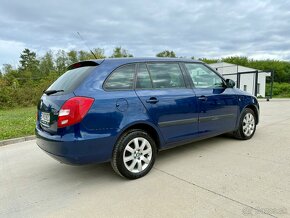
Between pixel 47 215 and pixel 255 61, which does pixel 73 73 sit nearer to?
pixel 47 215

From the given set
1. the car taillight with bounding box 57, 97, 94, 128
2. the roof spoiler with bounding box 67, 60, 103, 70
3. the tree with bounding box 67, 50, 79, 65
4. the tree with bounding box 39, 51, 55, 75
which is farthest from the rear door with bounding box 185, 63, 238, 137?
the tree with bounding box 39, 51, 55, 75

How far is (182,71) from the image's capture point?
13.6ft

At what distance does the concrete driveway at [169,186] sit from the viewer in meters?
2.67

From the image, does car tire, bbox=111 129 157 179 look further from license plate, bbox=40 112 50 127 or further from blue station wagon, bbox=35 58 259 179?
license plate, bbox=40 112 50 127

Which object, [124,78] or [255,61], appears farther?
[255,61]

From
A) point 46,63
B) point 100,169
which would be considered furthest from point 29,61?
point 100,169

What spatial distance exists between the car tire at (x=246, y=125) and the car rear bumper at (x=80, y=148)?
3068 millimetres

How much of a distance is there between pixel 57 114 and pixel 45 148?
1.94 feet

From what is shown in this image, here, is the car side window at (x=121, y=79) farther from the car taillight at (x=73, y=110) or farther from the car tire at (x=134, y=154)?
the car tire at (x=134, y=154)

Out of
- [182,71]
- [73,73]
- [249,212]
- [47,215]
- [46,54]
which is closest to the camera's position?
[249,212]

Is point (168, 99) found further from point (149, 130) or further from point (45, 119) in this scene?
point (45, 119)

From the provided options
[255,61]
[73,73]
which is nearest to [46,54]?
[73,73]

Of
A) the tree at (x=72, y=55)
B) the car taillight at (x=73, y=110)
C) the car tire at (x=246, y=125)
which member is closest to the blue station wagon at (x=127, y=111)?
the car taillight at (x=73, y=110)

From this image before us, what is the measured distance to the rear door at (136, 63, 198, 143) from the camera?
3570 millimetres
